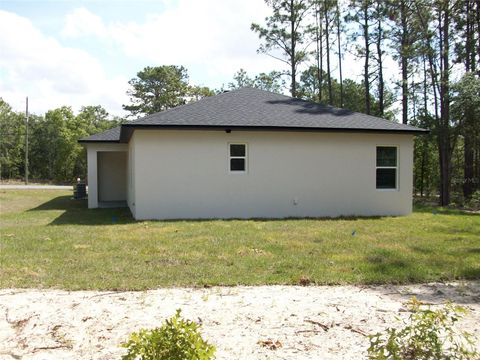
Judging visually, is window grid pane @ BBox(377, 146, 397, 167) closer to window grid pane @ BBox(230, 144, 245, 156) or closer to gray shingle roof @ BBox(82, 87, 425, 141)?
gray shingle roof @ BBox(82, 87, 425, 141)

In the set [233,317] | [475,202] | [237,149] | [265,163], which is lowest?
[233,317]

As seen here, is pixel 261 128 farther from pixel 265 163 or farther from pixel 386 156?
pixel 386 156

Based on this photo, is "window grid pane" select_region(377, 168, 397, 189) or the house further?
"window grid pane" select_region(377, 168, 397, 189)

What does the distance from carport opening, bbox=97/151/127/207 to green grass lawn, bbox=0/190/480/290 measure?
7.88m

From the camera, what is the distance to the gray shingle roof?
1172 centimetres

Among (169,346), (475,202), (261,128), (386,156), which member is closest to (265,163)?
(261,128)

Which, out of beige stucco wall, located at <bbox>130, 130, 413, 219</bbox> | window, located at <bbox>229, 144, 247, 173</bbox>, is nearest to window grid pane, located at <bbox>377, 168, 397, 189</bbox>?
beige stucco wall, located at <bbox>130, 130, 413, 219</bbox>

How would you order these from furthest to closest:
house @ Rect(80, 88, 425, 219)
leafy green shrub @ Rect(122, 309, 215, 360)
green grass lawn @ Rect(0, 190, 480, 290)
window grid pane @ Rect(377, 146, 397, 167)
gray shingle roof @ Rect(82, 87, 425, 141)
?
window grid pane @ Rect(377, 146, 397, 167) → house @ Rect(80, 88, 425, 219) → gray shingle roof @ Rect(82, 87, 425, 141) → green grass lawn @ Rect(0, 190, 480, 290) → leafy green shrub @ Rect(122, 309, 215, 360)

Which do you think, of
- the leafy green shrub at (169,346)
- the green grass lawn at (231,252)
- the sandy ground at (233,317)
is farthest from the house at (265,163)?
the leafy green shrub at (169,346)

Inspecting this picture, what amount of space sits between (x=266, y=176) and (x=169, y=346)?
10016 mm

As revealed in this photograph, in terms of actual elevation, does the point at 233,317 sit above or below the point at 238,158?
below

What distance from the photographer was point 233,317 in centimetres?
424

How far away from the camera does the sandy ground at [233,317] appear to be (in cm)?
355

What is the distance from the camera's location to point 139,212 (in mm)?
11984
